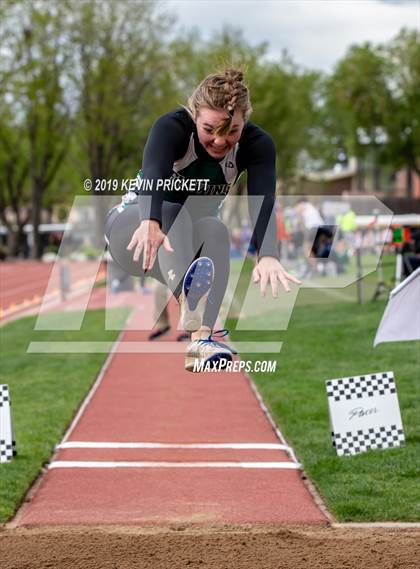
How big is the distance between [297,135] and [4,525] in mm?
52606

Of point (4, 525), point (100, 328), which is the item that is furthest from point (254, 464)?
point (100, 328)

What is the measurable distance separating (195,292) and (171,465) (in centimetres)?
401

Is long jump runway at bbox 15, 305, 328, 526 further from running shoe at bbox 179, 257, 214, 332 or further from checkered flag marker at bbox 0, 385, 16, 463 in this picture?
running shoe at bbox 179, 257, 214, 332

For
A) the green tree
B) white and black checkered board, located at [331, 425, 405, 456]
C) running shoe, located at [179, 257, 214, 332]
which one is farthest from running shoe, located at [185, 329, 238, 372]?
the green tree

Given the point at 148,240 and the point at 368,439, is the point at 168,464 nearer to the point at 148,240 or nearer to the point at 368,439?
the point at 368,439

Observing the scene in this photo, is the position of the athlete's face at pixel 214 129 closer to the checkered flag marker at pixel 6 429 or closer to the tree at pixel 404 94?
the checkered flag marker at pixel 6 429

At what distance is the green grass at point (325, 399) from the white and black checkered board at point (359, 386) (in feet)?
1.82

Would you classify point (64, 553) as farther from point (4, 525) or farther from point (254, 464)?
point (254, 464)

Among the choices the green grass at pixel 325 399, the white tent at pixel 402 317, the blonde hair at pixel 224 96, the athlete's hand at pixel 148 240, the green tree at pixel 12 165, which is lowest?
the green tree at pixel 12 165

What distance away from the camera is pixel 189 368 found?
515cm

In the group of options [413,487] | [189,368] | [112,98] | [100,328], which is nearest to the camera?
[189,368]

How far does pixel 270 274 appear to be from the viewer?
15.5ft

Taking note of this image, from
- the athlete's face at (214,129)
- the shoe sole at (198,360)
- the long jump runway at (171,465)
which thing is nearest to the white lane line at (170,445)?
the long jump runway at (171,465)

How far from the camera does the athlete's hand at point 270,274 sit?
4660 mm
